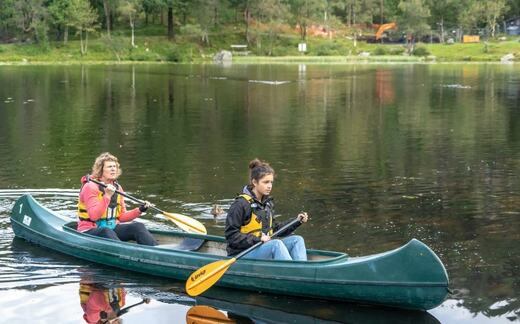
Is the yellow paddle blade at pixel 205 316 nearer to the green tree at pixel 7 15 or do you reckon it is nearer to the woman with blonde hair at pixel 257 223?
the woman with blonde hair at pixel 257 223

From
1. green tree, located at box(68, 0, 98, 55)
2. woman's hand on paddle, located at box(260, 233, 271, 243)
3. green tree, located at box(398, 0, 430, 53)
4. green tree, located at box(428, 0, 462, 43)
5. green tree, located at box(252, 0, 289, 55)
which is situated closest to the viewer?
woman's hand on paddle, located at box(260, 233, 271, 243)

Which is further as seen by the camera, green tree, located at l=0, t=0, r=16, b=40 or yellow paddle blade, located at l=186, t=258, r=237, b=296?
green tree, located at l=0, t=0, r=16, b=40

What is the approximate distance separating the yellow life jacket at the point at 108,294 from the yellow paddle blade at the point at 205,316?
0.97 m

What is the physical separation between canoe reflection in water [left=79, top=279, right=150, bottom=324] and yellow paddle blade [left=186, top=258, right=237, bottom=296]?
Result: 728mm

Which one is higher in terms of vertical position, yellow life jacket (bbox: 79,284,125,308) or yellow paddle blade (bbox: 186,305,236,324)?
yellow life jacket (bbox: 79,284,125,308)

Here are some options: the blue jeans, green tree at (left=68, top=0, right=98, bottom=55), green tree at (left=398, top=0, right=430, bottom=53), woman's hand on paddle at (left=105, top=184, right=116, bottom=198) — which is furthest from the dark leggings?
green tree at (left=398, top=0, right=430, bottom=53)

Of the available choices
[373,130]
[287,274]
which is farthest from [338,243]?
[373,130]

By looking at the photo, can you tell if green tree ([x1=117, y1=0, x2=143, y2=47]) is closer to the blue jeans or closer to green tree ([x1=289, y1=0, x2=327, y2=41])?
Answer: green tree ([x1=289, y1=0, x2=327, y2=41])

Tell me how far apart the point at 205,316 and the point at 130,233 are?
8.57ft

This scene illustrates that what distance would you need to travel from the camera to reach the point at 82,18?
84.0 metres

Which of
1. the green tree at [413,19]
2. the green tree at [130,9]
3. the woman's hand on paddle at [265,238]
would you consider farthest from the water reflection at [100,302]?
the green tree at [413,19]

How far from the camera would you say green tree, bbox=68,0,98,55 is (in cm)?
8388

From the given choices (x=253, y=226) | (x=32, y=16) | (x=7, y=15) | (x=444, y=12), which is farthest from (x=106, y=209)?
(x=444, y=12)

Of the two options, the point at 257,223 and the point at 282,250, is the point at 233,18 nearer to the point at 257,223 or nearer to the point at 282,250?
the point at 257,223
